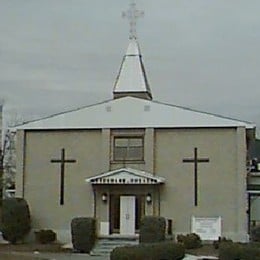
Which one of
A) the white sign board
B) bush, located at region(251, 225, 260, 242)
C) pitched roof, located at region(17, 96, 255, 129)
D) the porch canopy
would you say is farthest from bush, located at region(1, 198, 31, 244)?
bush, located at region(251, 225, 260, 242)

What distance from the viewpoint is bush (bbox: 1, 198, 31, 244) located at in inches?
1459

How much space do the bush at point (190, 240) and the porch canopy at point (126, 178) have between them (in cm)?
322

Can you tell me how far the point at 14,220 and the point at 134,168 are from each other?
621 cm

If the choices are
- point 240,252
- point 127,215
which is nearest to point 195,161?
point 127,215

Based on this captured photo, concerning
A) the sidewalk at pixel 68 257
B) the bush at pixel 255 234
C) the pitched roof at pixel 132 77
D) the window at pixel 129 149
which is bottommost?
the sidewalk at pixel 68 257

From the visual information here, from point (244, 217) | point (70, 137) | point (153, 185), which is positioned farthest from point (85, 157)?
point (244, 217)

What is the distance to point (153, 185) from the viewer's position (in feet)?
123

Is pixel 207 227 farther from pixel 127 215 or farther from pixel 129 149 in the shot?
pixel 129 149

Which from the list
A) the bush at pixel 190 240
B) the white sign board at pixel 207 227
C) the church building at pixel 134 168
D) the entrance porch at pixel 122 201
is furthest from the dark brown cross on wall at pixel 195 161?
the bush at pixel 190 240

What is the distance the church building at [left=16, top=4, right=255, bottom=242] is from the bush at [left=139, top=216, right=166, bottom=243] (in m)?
2.84

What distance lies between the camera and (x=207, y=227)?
3684cm

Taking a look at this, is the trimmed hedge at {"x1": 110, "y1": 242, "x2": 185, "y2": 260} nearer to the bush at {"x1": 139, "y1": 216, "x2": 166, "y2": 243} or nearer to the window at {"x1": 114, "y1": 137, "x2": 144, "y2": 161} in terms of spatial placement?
the bush at {"x1": 139, "y1": 216, "x2": 166, "y2": 243}

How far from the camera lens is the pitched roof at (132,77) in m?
42.1

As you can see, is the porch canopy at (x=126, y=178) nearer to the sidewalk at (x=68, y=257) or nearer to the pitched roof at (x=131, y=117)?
the pitched roof at (x=131, y=117)
